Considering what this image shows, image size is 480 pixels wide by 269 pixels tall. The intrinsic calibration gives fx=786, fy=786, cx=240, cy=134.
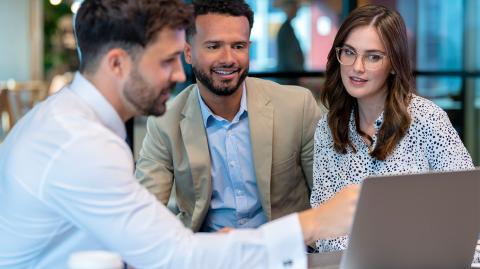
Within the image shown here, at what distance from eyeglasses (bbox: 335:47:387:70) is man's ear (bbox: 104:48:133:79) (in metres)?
0.91

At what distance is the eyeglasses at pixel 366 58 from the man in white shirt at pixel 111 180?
0.81m

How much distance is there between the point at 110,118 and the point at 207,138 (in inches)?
39.0

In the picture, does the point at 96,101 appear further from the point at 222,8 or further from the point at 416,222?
the point at 222,8

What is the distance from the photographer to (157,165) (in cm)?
255

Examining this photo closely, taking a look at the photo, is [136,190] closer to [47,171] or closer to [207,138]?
[47,171]

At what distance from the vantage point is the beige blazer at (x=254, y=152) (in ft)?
8.24

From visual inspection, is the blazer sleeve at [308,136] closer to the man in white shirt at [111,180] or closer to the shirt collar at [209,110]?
the shirt collar at [209,110]

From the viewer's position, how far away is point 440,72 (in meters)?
4.80

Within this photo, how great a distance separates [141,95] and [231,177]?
1.03 m

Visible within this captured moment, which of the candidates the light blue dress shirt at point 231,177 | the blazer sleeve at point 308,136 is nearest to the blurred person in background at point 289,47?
the blazer sleeve at point 308,136

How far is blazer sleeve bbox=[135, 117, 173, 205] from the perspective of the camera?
8.28ft

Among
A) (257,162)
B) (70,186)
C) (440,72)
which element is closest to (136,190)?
(70,186)

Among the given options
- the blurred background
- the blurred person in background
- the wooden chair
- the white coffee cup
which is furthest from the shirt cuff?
the wooden chair

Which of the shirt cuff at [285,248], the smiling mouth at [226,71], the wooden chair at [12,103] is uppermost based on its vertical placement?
the smiling mouth at [226,71]
